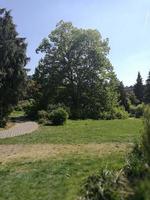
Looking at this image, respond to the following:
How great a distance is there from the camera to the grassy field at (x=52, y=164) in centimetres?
962

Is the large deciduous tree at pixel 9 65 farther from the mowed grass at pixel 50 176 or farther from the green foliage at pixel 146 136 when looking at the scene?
the green foliage at pixel 146 136

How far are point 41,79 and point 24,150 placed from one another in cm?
3675

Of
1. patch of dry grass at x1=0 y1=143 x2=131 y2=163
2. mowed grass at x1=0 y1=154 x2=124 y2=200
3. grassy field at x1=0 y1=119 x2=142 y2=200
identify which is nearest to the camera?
mowed grass at x1=0 y1=154 x2=124 y2=200

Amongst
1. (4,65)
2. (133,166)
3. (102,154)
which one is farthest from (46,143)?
(4,65)

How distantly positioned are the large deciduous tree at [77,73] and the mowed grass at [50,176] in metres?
38.2

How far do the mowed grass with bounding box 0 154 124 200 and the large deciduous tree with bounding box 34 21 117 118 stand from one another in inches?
1505

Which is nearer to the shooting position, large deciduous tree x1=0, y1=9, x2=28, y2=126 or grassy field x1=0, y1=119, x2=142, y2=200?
grassy field x1=0, y1=119, x2=142, y2=200

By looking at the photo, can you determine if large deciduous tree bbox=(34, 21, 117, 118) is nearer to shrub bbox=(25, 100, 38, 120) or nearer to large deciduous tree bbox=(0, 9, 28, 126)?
shrub bbox=(25, 100, 38, 120)

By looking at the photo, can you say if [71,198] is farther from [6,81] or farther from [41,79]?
[41,79]

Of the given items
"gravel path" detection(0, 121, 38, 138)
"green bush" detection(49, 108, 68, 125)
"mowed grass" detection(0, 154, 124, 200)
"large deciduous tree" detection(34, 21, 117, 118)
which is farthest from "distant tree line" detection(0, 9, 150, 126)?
"mowed grass" detection(0, 154, 124, 200)

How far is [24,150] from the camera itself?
17.2 metres

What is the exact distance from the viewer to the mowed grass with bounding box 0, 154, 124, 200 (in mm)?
9352

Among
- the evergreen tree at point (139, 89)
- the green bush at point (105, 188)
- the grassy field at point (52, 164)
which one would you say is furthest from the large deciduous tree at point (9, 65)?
the evergreen tree at point (139, 89)

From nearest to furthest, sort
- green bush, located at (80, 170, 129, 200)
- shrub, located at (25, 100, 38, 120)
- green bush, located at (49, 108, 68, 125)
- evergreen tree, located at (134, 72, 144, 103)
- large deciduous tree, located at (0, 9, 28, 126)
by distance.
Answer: green bush, located at (80, 170, 129, 200) < large deciduous tree, located at (0, 9, 28, 126) < green bush, located at (49, 108, 68, 125) < shrub, located at (25, 100, 38, 120) < evergreen tree, located at (134, 72, 144, 103)
